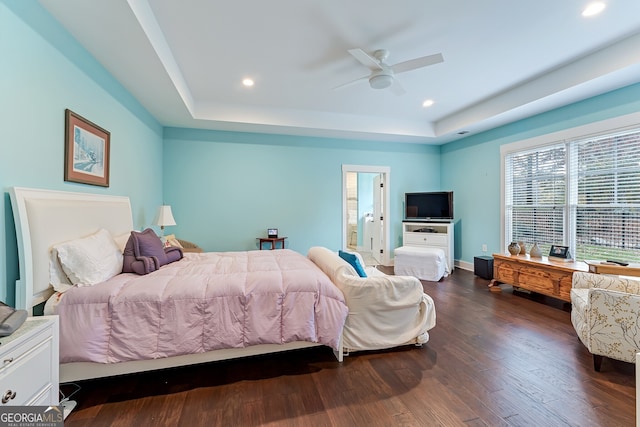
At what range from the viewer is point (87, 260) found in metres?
1.90

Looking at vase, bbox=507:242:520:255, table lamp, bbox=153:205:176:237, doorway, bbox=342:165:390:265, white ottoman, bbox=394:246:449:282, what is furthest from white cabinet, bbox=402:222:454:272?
table lamp, bbox=153:205:176:237

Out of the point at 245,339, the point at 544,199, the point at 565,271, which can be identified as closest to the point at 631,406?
the point at 565,271

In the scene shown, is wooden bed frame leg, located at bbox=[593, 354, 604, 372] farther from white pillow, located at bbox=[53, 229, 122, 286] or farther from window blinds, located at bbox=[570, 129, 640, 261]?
white pillow, located at bbox=[53, 229, 122, 286]

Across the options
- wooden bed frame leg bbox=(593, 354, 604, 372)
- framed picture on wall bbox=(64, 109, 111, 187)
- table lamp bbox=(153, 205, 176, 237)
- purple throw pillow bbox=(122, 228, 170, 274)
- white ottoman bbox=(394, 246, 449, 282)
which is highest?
framed picture on wall bbox=(64, 109, 111, 187)

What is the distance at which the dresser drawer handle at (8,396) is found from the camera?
1.06 meters

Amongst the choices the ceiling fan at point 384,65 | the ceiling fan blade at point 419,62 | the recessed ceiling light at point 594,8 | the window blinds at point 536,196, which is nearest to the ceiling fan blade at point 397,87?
the ceiling fan at point 384,65

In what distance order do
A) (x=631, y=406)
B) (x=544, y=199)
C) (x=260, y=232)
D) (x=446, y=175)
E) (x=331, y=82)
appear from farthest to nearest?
(x=446, y=175) < (x=260, y=232) < (x=544, y=199) < (x=331, y=82) < (x=631, y=406)

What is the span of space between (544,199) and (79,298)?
Answer: 5532 millimetres

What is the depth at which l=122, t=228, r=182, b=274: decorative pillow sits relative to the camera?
2.27m

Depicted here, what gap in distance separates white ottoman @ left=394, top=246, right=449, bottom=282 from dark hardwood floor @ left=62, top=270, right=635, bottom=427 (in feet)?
6.52

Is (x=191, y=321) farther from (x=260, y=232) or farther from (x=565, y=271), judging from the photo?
(x=565, y=271)

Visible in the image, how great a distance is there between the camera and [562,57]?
3.01 meters

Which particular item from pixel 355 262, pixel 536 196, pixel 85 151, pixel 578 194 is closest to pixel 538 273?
pixel 578 194

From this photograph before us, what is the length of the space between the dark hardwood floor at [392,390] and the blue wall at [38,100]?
108 cm
